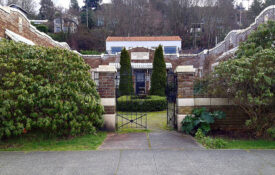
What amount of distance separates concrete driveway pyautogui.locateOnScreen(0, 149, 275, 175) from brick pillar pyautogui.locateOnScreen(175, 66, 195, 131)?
1.96 metres

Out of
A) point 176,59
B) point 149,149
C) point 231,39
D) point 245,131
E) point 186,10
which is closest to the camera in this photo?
point 149,149

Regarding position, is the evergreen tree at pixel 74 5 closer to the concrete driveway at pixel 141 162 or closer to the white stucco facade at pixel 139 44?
the white stucco facade at pixel 139 44

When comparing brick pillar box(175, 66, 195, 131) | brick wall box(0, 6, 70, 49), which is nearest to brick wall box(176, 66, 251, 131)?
brick pillar box(175, 66, 195, 131)

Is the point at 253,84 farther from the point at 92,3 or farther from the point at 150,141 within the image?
the point at 92,3

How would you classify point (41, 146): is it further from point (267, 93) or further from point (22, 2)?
point (22, 2)

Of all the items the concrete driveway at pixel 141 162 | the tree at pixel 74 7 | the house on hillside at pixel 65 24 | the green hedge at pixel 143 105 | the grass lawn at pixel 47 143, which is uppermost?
the tree at pixel 74 7

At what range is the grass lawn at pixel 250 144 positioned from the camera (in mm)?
5293

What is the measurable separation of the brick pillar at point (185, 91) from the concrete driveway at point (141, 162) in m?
1.96

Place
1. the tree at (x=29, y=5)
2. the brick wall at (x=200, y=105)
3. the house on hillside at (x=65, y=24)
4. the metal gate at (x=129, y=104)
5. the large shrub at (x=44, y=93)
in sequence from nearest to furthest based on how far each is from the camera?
the large shrub at (x=44, y=93) → the brick wall at (x=200, y=105) → the metal gate at (x=129, y=104) → the tree at (x=29, y=5) → the house on hillside at (x=65, y=24)

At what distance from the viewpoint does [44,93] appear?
17.7 feet

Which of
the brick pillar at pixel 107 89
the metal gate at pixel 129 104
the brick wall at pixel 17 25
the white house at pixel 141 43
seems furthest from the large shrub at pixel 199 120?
the white house at pixel 141 43

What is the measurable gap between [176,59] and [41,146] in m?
17.9

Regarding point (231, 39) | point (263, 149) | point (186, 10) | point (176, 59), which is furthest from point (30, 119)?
point (186, 10)

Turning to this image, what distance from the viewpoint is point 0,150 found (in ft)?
16.9
